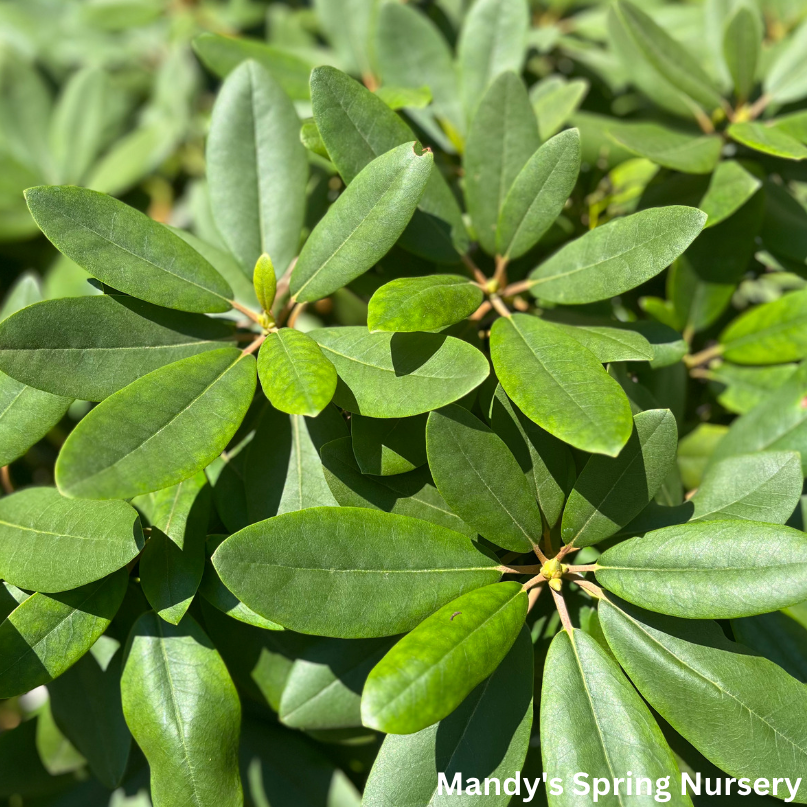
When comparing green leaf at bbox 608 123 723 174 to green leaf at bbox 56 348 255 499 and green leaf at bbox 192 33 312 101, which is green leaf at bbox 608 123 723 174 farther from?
green leaf at bbox 56 348 255 499

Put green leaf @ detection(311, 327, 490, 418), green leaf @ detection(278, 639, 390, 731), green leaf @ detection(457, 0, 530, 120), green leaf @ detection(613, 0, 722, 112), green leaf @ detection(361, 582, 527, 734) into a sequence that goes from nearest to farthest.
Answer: green leaf @ detection(361, 582, 527, 734), green leaf @ detection(311, 327, 490, 418), green leaf @ detection(278, 639, 390, 731), green leaf @ detection(613, 0, 722, 112), green leaf @ detection(457, 0, 530, 120)

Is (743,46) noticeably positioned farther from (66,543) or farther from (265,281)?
(66,543)

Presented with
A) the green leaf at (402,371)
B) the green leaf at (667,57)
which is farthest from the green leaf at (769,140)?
the green leaf at (402,371)

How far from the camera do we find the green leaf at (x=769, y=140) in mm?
1167

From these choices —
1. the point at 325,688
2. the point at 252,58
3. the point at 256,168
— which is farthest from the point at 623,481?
the point at 252,58

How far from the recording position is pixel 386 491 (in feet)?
3.42

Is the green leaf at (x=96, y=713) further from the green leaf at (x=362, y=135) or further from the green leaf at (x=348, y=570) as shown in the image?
the green leaf at (x=362, y=135)

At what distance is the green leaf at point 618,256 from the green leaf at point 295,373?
0.41 m

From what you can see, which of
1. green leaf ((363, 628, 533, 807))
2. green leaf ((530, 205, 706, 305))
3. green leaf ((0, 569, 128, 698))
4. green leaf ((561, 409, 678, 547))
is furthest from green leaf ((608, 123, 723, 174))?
green leaf ((0, 569, 128, 698))

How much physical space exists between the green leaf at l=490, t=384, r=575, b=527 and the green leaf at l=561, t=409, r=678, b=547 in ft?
0.12

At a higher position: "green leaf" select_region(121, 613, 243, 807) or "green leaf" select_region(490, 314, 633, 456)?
"green leaf" select_region(490, 314, 633, 456)

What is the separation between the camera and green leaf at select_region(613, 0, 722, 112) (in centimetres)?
134

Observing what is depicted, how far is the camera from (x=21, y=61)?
208 cm

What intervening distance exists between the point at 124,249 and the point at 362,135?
0.39 metres
